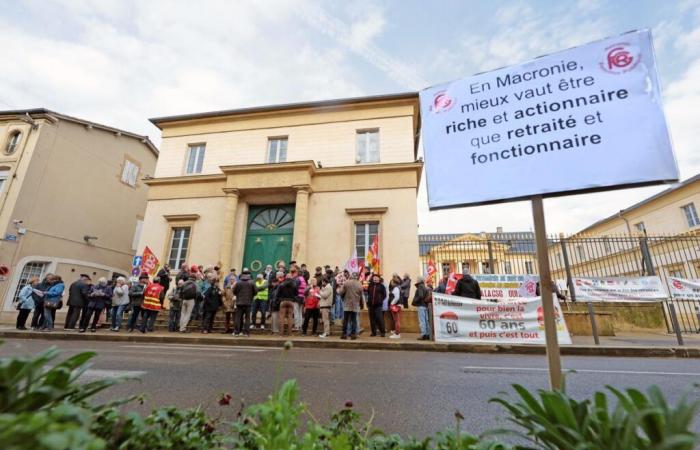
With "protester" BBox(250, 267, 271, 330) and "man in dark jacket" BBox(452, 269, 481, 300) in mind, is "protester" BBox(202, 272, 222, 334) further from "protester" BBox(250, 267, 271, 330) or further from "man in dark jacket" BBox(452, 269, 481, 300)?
"man in dark jacket" BBox(452, 269, 481, 300)

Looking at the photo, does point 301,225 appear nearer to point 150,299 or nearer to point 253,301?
point 253,301

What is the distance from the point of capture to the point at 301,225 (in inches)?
555

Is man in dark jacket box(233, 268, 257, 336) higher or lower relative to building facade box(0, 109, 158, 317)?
lower

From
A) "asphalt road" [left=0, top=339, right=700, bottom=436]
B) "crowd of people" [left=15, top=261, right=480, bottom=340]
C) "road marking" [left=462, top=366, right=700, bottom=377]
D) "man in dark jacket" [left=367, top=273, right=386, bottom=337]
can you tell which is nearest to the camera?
"asphalt road" [left=0, top=339, right=700, bottom=436]

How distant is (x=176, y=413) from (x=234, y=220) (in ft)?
46.0

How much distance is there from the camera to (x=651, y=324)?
37.2ft

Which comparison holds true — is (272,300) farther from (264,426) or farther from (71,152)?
(71,152)

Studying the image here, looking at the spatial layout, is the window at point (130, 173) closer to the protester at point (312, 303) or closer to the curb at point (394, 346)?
the curb at point (394, 346)

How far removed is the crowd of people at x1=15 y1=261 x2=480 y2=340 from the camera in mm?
9297

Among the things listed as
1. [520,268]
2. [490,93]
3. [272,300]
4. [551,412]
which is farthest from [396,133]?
[551,412]

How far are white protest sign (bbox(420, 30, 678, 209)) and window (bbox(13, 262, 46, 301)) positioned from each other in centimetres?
2125

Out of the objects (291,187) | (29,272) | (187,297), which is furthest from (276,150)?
(29,272)

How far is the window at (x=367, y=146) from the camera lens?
1531 centimetres

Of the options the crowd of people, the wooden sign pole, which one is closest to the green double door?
the crowd of people
